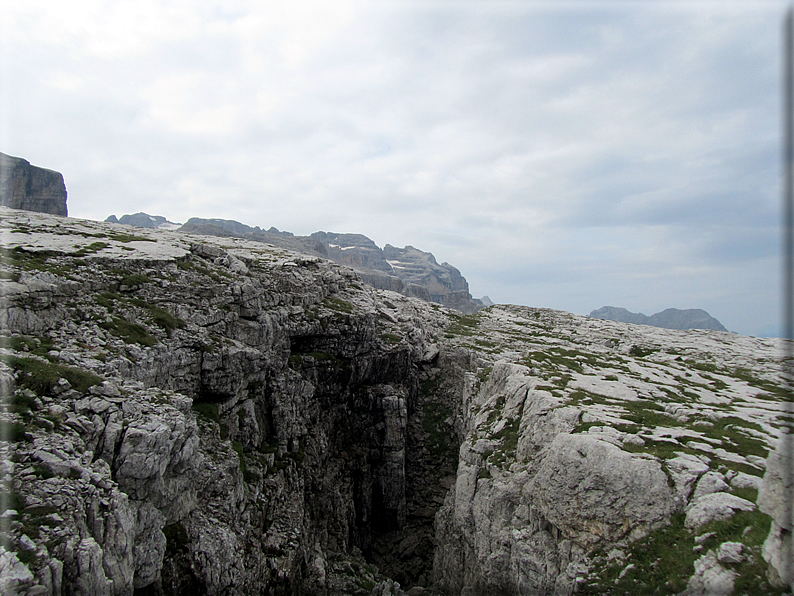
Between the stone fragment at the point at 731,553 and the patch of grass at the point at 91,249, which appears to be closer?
the stone fragment at the point at 731,553

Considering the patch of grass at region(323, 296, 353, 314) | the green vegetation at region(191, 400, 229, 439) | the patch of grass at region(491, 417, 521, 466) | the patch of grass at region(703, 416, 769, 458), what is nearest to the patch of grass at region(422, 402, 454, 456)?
the patch of grass at region(323, 296, 353, 314)

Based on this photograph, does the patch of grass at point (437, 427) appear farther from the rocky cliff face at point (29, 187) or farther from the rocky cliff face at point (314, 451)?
the rocky cliff face at point (29, 187)

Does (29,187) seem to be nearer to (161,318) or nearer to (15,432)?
(161,318)

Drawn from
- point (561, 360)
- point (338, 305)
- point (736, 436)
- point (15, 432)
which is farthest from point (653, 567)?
point (338, 305)

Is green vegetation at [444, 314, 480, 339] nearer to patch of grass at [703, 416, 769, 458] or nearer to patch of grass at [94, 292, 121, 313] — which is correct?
patch of grass at [703, 416, 769, 458]

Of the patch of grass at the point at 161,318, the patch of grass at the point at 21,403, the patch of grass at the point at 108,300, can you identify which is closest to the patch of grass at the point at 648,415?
the patch of grass at the point at 21,403

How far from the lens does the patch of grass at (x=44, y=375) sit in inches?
669

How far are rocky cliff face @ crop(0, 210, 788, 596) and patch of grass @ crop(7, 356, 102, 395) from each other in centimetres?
12

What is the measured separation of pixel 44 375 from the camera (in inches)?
694

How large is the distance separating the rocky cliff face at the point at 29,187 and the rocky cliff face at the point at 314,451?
342ft

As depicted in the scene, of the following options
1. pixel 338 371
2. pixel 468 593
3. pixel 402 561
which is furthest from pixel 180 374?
pixel 402 561

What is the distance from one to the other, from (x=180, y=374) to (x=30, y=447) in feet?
46.8

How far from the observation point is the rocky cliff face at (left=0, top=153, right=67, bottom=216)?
11388 centimetres

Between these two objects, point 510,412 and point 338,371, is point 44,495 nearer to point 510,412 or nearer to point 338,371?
point 510,412
